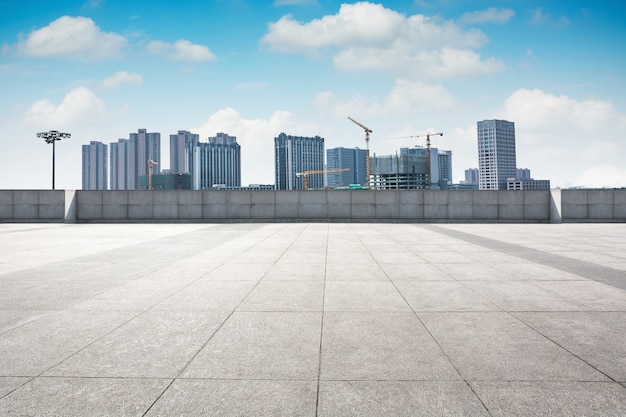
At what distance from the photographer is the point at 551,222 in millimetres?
27078

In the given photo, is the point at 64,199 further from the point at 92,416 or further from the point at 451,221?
the point at 92,416

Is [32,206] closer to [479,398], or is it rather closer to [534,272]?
[534,272]

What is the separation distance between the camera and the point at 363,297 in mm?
6941

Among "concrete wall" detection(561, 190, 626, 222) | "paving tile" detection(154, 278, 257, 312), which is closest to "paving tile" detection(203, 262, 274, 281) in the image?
"paving tile" detection(154, 278, 257, 312)

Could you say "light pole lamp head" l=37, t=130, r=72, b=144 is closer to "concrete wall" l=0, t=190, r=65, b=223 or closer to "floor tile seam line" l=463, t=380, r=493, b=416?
"concrete wall" l=0, t=190, r=65, b=223

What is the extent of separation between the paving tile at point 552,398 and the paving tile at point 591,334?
0.42 metres

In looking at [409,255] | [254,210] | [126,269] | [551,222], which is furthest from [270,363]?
[551,222]

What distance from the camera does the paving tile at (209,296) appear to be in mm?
6422

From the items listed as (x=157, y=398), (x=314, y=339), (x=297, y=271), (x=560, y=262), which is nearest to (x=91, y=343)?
(x=157, y=398)

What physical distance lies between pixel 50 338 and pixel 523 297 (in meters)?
7.13

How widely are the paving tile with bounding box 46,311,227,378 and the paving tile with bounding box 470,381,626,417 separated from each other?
296 centimetres

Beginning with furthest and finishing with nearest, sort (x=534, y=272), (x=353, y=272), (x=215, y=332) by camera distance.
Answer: (x=353, y=272)
(x=534, y=272)
(x=215, y=332)

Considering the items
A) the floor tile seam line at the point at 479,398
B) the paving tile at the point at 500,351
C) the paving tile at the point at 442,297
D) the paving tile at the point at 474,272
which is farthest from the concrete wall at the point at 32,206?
the floor tile seam line at the point at 479,398

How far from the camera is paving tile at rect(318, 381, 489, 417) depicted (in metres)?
3.26
